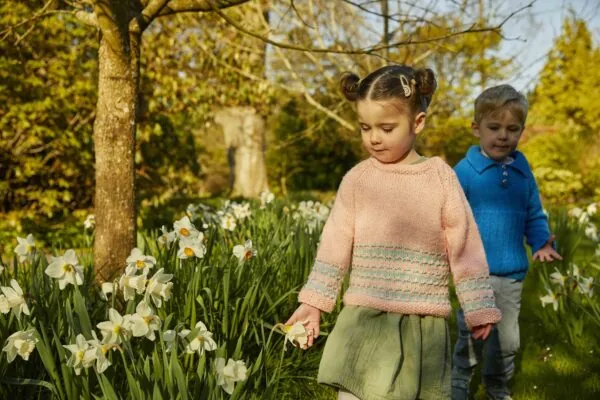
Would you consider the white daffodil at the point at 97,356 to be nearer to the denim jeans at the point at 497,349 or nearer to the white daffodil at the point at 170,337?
the white daffodil at the point at 170,337

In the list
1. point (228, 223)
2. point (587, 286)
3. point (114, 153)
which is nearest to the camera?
point (587, 286)

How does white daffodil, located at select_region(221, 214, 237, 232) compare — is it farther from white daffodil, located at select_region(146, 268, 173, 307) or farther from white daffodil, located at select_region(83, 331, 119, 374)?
white daffodil, located at select_region(83, 331, 119, 374)

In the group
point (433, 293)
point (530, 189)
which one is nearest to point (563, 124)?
point (530, 189)

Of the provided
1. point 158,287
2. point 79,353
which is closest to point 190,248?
point 158,287

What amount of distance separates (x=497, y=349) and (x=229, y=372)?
5.00 ft

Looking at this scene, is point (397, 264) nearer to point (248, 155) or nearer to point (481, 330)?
point (481, 330)

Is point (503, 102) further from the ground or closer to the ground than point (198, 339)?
further from the ground

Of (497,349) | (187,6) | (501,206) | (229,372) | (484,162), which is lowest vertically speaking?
(497,349)

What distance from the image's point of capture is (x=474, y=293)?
6.53 ft

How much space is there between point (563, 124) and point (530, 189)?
18.9 metres

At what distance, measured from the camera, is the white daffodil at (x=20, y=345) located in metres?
2.07

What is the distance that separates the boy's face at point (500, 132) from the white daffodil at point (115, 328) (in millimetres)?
1762

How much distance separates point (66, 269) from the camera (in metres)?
2.39

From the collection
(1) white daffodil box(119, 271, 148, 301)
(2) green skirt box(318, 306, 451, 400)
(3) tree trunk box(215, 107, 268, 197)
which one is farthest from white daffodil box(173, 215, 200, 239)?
(3) tree trunk box(215, 107, 268, 197)
